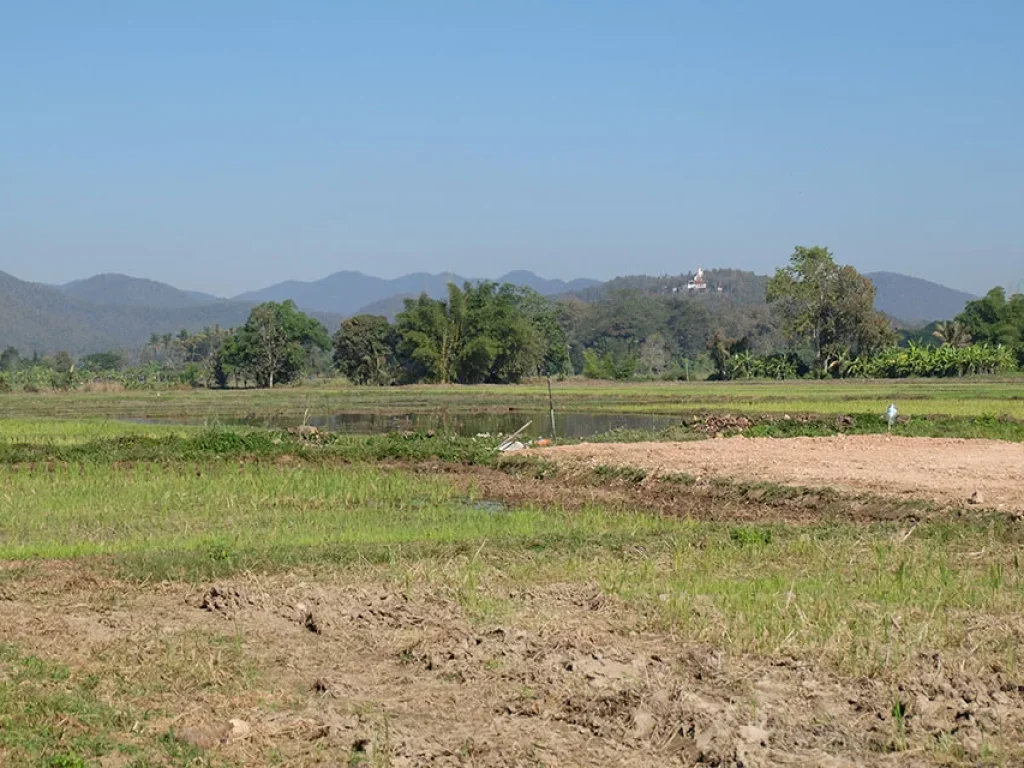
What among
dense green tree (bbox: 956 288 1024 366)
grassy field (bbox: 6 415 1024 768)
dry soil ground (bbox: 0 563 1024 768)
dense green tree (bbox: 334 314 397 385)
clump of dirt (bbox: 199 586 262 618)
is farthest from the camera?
dense green tree (bbox: 956 288 1024 366)

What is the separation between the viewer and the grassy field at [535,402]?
3378cm

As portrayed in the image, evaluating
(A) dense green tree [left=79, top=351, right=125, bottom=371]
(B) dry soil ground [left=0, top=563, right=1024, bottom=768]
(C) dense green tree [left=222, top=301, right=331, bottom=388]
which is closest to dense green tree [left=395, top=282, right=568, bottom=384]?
(C) dense green tree [left=222, top=301, right=331, bottom=388]

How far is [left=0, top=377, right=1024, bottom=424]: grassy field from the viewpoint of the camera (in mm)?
33781

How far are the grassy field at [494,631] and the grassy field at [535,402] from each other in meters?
19.4

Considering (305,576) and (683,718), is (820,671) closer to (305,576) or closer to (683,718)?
(683,718)

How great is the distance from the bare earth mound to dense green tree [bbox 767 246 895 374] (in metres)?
45.7

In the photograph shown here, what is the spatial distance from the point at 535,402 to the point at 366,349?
24.6m

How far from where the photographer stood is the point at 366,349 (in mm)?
65688

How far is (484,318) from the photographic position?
61750mm

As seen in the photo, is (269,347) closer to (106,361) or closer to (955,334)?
(955,334)

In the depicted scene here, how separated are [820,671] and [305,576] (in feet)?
15.7

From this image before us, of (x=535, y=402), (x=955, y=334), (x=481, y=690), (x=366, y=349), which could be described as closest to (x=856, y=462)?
(x=481, y=690)

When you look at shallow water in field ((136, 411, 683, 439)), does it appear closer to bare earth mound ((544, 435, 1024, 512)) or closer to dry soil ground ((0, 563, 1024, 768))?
bare earth mound ((544, 435, 1024, 512))

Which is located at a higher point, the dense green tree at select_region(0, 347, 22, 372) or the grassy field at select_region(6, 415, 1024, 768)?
the dense green tree at select_region(0, 347, 22, 372)
